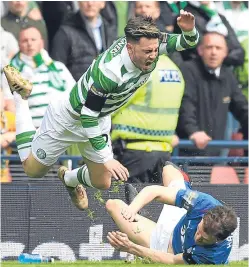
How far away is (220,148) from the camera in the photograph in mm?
15766

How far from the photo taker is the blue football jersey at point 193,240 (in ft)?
39.1

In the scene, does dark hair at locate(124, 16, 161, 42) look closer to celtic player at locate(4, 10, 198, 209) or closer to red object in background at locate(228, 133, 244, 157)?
celtic player at locate(4, 10, 198, 209)

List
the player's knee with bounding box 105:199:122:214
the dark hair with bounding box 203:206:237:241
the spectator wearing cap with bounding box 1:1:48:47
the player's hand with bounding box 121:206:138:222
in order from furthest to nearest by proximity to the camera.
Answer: the spectator wearing cap with bounding box 1:1:48:47 → the player's knee with bounding box 105:199:122:214 → the dark hair with bounding box 203:206:237:241 → the player's hand with bounding box 121:206:138:222

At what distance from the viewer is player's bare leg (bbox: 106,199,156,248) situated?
12562 millimetres

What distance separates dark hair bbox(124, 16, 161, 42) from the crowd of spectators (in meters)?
2.56

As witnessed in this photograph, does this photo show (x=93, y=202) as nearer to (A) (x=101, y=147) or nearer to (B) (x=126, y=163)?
(B) (x=126, y=163)

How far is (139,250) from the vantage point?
38.8 feet

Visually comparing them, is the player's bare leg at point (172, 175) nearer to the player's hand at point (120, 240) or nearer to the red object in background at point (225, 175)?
the player's hand at point (120, 240)

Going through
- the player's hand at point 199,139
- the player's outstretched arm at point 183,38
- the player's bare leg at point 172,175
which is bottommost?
the player's bare leg at point 172,175

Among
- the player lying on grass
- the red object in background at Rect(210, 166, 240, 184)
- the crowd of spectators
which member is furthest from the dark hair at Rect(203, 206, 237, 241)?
the red object in background at Rect(210, 166, 240, 184)

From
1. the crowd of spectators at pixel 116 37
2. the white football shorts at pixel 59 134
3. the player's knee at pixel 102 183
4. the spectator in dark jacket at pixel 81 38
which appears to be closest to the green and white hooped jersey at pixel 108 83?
the white football shorts at pixel 59 134

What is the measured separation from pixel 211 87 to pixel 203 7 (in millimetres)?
1215

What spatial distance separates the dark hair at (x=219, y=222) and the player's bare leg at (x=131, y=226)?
120 cm

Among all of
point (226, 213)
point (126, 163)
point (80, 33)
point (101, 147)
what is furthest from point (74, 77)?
point (226, 213)
